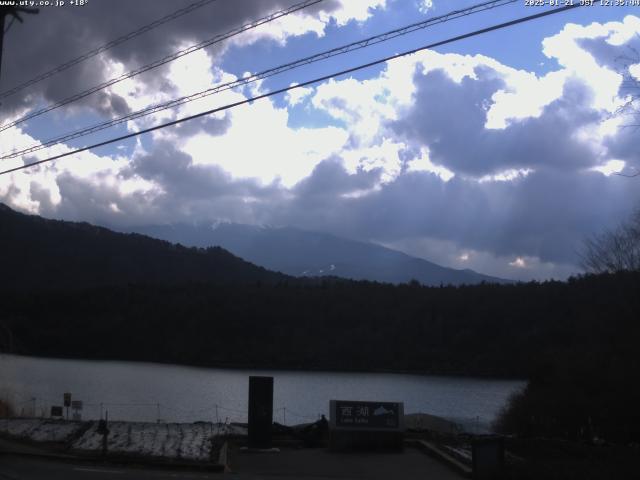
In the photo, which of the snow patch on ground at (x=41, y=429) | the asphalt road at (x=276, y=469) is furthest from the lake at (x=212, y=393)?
the asphalt road at (x=276, y=469)

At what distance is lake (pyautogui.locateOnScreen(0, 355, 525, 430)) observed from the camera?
2079 inches

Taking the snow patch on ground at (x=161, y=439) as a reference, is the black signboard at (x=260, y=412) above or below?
above

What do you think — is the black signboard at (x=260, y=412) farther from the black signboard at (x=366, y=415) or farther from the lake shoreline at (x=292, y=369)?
the lake shoreline at (x=292, y=369)

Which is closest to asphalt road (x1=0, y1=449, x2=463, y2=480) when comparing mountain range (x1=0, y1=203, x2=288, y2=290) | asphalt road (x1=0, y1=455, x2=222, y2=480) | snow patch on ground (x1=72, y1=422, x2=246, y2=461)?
asphalt road (x1=0, y1=455, x2=222, y2=480)

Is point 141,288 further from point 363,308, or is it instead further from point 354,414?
point 354,414

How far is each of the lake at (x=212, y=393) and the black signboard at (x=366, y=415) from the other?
21885mm

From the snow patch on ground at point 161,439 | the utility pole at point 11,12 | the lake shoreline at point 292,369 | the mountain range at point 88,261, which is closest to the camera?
the utility pole at point 11,12

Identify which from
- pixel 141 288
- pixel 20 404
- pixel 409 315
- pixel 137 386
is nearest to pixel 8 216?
pixel 141 288

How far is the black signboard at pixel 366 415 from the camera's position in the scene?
22172 mm

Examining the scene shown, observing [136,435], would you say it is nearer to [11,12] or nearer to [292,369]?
[11,12]

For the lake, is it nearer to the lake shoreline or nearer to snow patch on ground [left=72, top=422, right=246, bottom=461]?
the lake shoreline

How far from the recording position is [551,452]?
20.5 m

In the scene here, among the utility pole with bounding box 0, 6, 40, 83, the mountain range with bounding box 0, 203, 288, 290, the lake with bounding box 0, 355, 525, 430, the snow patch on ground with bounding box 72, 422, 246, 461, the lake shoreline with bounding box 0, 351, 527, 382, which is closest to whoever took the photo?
the utility pole with bounding box 0, 6, 40, 83

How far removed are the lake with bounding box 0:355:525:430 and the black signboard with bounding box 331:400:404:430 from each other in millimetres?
21885
